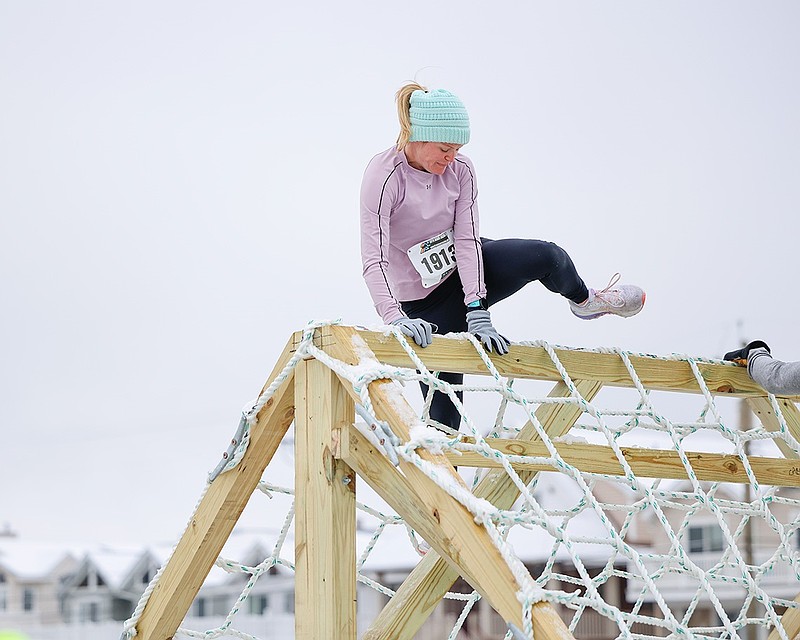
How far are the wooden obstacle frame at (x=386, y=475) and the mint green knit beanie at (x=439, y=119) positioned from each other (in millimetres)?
391

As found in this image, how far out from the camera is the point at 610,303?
2111 millimetres

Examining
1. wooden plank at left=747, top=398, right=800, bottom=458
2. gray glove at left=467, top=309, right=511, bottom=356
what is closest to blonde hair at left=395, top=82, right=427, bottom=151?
gray glove at left=467, top=309, right=511, bottom=356

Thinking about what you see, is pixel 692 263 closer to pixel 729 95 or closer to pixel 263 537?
pixel 729 95

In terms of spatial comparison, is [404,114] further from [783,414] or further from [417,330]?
[783,414]

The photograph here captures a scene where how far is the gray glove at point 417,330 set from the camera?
1601mm

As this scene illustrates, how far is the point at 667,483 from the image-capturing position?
8.52 metres

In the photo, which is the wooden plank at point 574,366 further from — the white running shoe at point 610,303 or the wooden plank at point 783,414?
the white running shoe at point 610,303

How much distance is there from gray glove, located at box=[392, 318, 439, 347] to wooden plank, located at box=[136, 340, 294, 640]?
175 mm

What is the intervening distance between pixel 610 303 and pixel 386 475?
33.2 inches

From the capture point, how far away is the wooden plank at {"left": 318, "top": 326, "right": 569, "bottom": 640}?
1205 mm

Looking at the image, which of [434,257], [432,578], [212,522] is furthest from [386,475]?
[434,257]

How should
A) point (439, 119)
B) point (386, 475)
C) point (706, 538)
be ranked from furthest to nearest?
point (706, 538) < point (439, 119) < point (386, 475)

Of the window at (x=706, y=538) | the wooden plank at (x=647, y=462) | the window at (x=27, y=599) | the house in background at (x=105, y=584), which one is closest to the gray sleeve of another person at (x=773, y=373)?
the wooden plank at (x=647, y=462)

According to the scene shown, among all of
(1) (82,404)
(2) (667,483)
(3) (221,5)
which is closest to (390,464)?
(2) (667,483)
